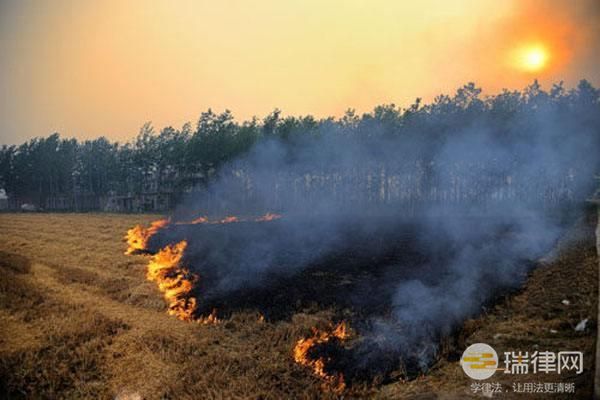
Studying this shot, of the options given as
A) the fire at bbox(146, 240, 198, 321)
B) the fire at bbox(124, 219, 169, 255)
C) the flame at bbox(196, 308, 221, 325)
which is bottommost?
the flame at bbox(196, 308, 221, 325)

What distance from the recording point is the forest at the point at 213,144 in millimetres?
32156

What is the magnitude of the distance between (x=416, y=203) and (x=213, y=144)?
31812mm

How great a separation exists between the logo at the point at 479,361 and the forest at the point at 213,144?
31.1 meters

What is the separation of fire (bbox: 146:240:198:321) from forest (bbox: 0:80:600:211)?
28.8 m

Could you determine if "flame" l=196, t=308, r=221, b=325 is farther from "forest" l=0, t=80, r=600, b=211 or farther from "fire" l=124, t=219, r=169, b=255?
"forest" l=0, t=80, r=600, b=211

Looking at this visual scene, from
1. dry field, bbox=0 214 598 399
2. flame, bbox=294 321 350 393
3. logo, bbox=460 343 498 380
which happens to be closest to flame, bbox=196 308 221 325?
dry field, bbox=0 214 598 399

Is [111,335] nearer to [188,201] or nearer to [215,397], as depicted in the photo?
[215,397]

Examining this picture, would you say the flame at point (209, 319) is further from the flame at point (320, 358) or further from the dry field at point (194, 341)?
the flame at point (320, 358)

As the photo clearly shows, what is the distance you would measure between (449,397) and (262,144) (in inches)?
1749

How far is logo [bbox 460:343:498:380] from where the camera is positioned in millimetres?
6801

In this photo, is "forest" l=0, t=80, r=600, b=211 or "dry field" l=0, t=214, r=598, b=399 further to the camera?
"forest" l=0, t=80, r=600, b=211

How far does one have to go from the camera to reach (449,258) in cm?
1543
